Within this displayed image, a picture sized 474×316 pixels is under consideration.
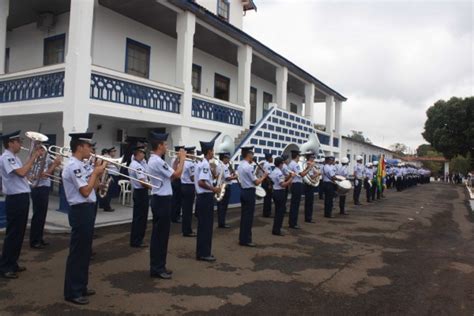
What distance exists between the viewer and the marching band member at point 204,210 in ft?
21.8

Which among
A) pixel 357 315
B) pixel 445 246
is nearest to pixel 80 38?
pixel 357 315

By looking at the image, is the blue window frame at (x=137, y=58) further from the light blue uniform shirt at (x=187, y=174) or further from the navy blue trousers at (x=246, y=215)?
the navy blue trousers at (x=246, y=215)

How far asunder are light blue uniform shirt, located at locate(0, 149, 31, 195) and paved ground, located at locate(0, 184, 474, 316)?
1196 mm

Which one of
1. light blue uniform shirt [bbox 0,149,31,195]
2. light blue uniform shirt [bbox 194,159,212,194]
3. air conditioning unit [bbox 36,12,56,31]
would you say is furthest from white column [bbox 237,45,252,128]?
light blue uniform shirt [bbox 0,149,31,195]

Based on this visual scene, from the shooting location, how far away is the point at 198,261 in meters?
6.63

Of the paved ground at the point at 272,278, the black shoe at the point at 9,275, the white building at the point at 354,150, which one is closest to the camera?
the paved ground at the point at 272,278

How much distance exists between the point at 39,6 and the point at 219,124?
7123mm

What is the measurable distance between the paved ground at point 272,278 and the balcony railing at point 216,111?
232 inches

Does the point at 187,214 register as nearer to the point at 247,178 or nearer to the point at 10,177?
the point at 247,178

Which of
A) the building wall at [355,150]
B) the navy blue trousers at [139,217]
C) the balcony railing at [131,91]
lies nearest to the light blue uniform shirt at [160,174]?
the navy blue trousers at [139,217]

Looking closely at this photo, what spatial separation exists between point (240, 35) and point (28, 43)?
780 cm

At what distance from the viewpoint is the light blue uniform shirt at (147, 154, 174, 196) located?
5852 millimetres

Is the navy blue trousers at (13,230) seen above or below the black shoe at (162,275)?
above

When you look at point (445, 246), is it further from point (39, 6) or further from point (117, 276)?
point (39, 6)
